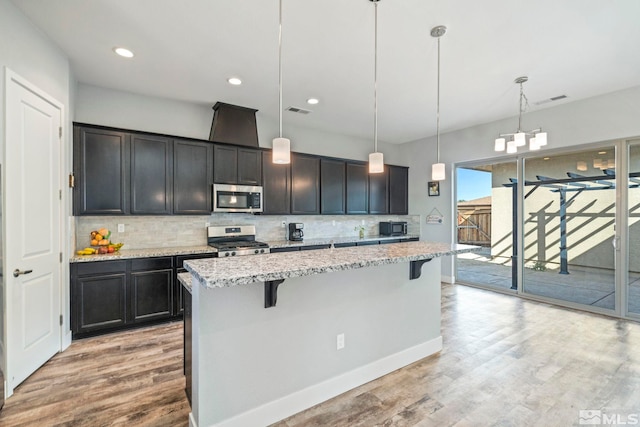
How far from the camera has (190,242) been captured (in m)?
4.32

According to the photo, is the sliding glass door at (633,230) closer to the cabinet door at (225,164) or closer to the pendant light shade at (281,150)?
the pendant light shade at (281,150)

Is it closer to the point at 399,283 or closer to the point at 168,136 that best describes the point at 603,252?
the point at 399,283

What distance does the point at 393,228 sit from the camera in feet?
20.4

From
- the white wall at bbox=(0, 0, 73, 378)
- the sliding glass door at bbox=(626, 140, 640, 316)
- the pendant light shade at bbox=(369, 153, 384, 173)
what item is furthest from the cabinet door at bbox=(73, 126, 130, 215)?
the sliding glass door at bbox=(626, 140, 640, 316)

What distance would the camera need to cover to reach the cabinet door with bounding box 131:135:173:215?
3688mm

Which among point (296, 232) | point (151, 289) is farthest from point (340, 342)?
point (296, 232)

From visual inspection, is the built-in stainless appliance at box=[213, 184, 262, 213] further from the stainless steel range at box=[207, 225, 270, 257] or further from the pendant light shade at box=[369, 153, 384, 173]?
the pendant light shade at box=[369, 153, 384, 173]

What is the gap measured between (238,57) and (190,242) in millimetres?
2570

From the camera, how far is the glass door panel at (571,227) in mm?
4145

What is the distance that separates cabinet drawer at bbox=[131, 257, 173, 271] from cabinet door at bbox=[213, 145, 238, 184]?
1.25 m

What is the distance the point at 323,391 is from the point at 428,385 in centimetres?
86

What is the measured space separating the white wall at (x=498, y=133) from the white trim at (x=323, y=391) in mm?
3588

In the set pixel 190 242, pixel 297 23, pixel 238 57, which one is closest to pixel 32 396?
pixel 190 242

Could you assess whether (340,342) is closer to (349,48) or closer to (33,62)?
(349,48)
